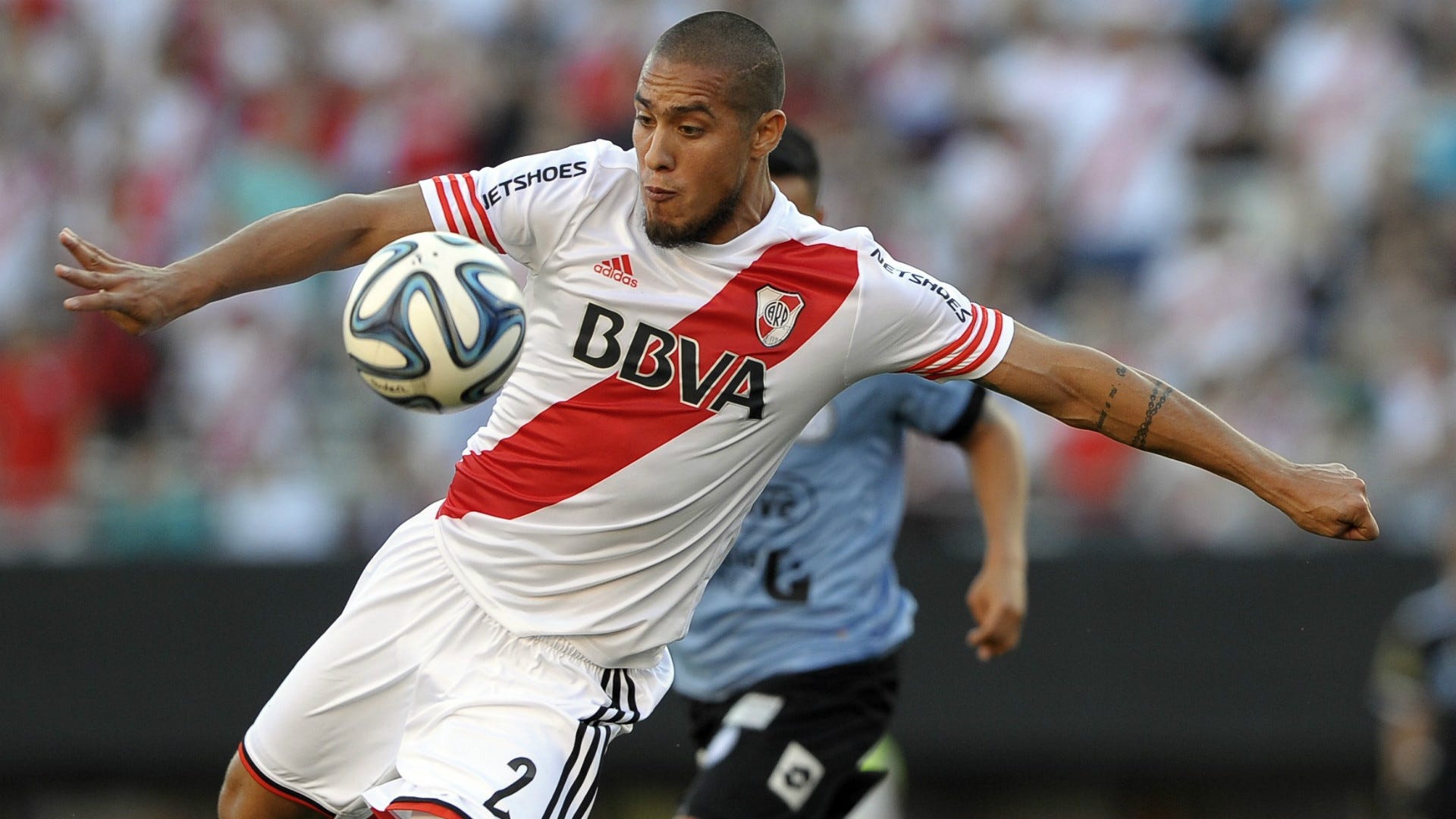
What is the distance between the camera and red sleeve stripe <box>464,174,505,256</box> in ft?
17.3

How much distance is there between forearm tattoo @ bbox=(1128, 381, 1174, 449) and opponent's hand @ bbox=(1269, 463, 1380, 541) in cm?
36

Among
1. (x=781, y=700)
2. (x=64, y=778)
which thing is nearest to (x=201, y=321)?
(x=64, y=778)

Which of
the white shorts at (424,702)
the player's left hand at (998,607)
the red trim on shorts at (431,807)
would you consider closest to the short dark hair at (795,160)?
the player's left hand at (998,607)

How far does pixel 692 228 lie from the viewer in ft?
17.3

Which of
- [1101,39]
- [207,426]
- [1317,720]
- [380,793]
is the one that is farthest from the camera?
[1101,39]

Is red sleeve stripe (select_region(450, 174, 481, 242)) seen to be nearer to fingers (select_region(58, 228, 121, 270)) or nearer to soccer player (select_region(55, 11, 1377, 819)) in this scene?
soccer player (select_region(55, 11, 1377, 819))

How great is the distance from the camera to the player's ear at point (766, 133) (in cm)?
530

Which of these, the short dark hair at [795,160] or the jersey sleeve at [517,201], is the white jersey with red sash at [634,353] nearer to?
the jersey sleeve at [517,201]

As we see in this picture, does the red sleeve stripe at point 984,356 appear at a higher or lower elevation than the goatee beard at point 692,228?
lower

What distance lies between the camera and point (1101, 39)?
531 inches

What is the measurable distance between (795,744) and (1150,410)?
6.35 feet

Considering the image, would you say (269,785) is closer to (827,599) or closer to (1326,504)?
(827,599)

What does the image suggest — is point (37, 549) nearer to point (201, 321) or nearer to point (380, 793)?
point (201, 321)

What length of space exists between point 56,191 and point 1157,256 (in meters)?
7.50
